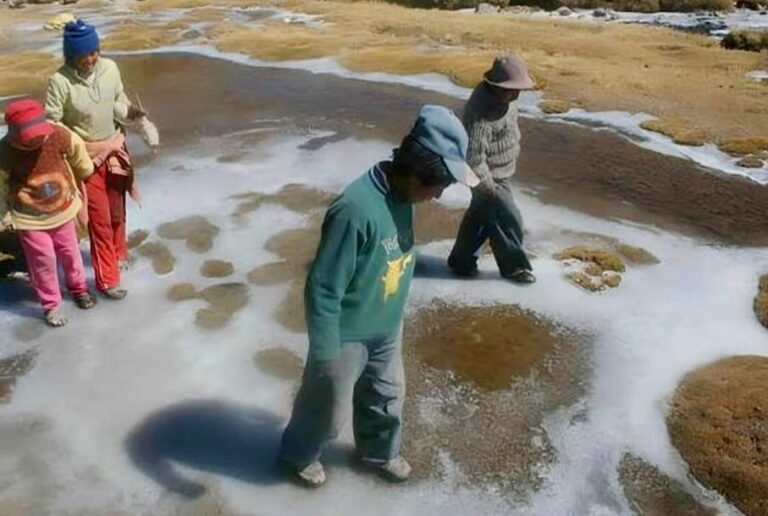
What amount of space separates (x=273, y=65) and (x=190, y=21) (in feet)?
28.0

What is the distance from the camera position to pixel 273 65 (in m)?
16.2

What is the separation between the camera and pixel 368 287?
140 inches

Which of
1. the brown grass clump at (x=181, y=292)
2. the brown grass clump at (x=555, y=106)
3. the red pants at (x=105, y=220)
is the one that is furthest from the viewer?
the brown grass clump at (x=555, y=106)

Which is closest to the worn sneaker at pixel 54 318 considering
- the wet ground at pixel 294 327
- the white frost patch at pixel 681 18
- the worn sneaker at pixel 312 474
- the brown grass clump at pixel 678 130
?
the wet ground at pixel 294 327

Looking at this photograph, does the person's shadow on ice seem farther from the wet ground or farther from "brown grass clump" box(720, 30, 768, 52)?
"brown grass clump" box(720, 30, 768, 52)

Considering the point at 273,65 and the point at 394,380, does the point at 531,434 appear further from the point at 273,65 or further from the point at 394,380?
the point at 273,65

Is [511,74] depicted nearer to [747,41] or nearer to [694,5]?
[747,41]

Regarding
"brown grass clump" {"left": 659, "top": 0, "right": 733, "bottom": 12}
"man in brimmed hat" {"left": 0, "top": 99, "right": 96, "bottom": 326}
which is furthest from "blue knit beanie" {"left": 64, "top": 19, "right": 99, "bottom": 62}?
"brown grass clump" {"left": 659, "top": 0, "right": 733, "bottom": 12}

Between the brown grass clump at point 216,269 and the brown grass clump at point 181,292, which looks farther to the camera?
the brown grass clump at point 216,269

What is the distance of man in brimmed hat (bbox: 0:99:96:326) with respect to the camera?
17.0 feet

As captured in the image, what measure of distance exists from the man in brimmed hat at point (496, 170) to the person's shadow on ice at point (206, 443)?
245cm

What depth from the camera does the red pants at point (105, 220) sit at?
6004mm

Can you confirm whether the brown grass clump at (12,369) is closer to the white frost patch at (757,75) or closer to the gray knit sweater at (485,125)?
the gray knit sweater at (485,125)

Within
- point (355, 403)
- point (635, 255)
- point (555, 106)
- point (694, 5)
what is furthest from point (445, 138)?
point (694, 5)
